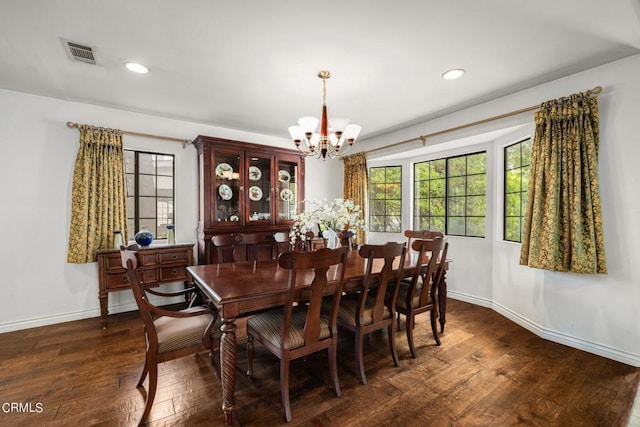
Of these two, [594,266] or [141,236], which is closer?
[594,266]

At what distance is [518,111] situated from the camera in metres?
2.86

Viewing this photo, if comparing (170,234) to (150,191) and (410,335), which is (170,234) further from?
(410,335)

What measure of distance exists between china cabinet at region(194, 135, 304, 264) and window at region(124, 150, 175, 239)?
0.42 m

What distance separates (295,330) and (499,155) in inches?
129

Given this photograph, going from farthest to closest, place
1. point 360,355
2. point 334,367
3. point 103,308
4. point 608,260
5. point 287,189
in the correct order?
point 287,189
point 103,308
point 608,260
point 360,355
point 334,367

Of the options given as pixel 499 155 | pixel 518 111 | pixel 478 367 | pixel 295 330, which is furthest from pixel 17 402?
pixel 499 155

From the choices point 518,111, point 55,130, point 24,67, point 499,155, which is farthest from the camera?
point 499,155

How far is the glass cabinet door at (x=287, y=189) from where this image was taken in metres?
4.16

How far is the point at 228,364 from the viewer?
163 centimetres

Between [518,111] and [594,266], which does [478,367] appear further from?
[518,111]

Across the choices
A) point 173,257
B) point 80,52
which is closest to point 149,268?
point 173,257

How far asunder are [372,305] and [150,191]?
10.4 feet

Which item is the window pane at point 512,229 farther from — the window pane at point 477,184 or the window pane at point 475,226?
the window pane at point 477,184

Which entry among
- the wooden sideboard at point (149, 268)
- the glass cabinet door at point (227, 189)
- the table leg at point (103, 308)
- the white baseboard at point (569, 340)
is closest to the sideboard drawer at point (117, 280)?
the wooden sideboard at point (149, 268)
